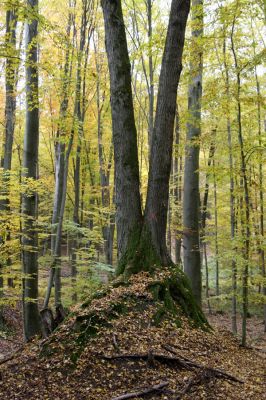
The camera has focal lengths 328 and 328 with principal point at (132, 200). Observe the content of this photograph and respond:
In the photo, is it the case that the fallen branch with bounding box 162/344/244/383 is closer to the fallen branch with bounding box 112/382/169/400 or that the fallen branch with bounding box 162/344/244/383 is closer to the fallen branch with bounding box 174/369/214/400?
the fallen branch with bounding box 174/369/214/400

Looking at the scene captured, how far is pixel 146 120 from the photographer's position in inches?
500

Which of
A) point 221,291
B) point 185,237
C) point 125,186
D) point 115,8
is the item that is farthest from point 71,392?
point 221,291

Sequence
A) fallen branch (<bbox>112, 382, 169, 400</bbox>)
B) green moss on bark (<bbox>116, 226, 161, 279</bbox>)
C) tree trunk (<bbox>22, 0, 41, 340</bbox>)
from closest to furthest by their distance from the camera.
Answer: fallen branch (<bbox>112, 382, 169, 400</bbox>) < green moss on bark (<bbox>116, 226, 161, 279</bbox>) < tree trunk (<bbox>22, 0, 41, 340</bbox>)

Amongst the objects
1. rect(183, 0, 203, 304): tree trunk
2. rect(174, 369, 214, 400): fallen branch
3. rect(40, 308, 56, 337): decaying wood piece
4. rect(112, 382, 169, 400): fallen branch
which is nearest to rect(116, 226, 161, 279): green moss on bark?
rect(40, 308, 56, 337): decaying wood piece

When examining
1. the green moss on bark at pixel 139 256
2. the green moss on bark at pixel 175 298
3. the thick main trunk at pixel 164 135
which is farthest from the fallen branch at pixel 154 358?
the thick main trunk at pixel 164 135

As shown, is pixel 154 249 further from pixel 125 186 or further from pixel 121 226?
pixel 125 186

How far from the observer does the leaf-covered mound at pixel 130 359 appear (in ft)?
Result: 10.4

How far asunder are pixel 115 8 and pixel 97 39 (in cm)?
887

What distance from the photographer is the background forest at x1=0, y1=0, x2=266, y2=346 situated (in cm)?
592

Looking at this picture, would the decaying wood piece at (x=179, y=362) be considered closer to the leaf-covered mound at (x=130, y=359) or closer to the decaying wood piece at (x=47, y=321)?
the leaf-covered mound at (x=130, y=359)

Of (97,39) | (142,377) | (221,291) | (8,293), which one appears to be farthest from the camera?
(221,291)

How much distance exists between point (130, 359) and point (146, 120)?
10.3 meters

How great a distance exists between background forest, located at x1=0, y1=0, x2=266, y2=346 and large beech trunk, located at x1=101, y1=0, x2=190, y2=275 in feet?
3.12

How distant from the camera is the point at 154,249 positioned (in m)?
5.18
